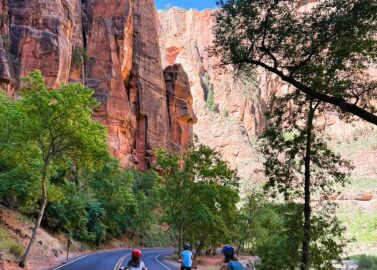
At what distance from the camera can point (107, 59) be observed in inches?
2739

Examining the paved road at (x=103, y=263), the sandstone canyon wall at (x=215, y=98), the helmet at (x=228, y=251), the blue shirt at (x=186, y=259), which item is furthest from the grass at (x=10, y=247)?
the sandstone canyon wall at (x=215, y=98)

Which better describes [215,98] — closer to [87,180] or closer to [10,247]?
[87,180]

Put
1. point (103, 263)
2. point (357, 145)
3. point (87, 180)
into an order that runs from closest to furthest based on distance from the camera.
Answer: point (103, 263) < point (87, 180) < point (357, 145)

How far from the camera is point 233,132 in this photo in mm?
152000

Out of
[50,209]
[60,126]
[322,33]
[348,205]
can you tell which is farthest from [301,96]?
[348,205]

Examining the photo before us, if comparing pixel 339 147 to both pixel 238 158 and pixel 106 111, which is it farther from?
pixel 106 111

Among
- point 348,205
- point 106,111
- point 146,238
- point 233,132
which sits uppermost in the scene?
point 233,132

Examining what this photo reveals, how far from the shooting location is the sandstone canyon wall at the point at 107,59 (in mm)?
52281

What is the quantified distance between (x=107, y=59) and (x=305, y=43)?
60.1m

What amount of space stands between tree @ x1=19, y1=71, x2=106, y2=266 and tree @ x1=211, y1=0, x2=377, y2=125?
7.71m

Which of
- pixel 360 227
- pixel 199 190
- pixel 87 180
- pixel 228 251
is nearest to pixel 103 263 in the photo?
pixel 199 190

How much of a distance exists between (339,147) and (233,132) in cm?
4048

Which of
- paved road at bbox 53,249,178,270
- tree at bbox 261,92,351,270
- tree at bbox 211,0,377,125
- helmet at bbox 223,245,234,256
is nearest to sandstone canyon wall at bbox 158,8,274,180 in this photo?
paved road at bbox 53,249,178,270

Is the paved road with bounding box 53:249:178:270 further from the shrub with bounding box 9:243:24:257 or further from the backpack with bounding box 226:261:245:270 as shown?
the backpack with bounding box 226:261:245:270
